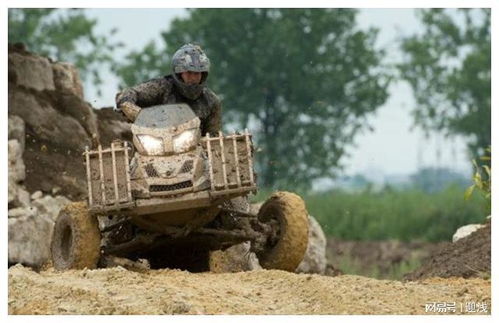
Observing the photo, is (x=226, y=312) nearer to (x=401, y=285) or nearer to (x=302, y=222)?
(x=401, y=285)

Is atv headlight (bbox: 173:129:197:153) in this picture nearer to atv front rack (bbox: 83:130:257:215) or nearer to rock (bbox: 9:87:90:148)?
atv front rack (bbox: 83:130:257:215)

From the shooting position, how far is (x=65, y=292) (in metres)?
11.5

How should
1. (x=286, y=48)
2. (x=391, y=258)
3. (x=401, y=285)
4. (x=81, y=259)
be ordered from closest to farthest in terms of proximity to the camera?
(x=401, y=285) → (x=81, y=259) → (x=391, y=258) → (x=286, y=48)

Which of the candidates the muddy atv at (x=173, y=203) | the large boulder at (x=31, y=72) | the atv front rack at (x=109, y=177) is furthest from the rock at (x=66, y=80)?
the atv front rack at (x=109, y=177)

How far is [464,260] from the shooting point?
17031 millimetres

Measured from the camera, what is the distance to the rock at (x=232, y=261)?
1615 cm

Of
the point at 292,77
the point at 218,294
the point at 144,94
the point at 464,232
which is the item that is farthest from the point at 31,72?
the point at 292,77

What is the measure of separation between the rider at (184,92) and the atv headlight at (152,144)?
17.5 inches

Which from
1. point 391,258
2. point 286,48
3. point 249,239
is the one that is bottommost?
point 391,258

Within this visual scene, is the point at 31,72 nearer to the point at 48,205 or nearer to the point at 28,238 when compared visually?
the point at 48,205

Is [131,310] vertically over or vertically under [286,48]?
under

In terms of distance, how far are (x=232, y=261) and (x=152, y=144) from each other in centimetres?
443

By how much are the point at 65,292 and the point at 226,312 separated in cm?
138

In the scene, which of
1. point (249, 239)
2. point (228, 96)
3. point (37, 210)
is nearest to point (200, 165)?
point (249, 239)
